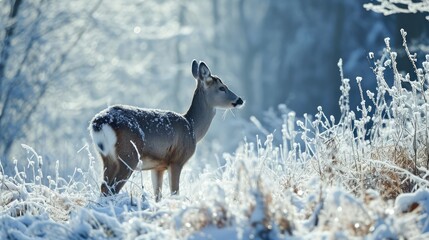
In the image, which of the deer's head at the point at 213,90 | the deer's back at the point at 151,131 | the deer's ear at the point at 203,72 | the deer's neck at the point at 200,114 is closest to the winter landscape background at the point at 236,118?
the deer's back at the point at 151,131

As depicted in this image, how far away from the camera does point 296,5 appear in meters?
43.6

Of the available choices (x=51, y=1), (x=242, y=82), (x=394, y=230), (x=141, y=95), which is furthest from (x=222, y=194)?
Answer: (x=242, y=82)

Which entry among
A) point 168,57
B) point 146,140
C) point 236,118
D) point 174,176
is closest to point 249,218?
point 146,140

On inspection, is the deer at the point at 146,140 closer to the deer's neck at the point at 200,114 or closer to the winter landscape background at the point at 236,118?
the deer's neck at the point at 200,114

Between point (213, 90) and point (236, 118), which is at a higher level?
point (213, 90)

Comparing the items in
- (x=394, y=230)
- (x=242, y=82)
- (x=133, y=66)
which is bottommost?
(x=242, y=82)

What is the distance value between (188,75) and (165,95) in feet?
8.46

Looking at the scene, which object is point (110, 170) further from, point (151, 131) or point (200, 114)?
point (200, 114)

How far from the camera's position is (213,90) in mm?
10578

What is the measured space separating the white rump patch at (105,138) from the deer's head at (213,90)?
2.32 m

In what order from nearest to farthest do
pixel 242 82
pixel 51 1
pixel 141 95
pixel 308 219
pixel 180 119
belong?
1. pixel 308 219
2. pixel 180 119
3. pixel 51 1
4. pixel 141 95
5. pixel 242 82

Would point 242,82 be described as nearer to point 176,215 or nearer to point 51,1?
point 51,1

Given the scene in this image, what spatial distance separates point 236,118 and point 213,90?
1573cm

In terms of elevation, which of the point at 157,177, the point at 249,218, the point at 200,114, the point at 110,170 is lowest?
the point at 157,177
